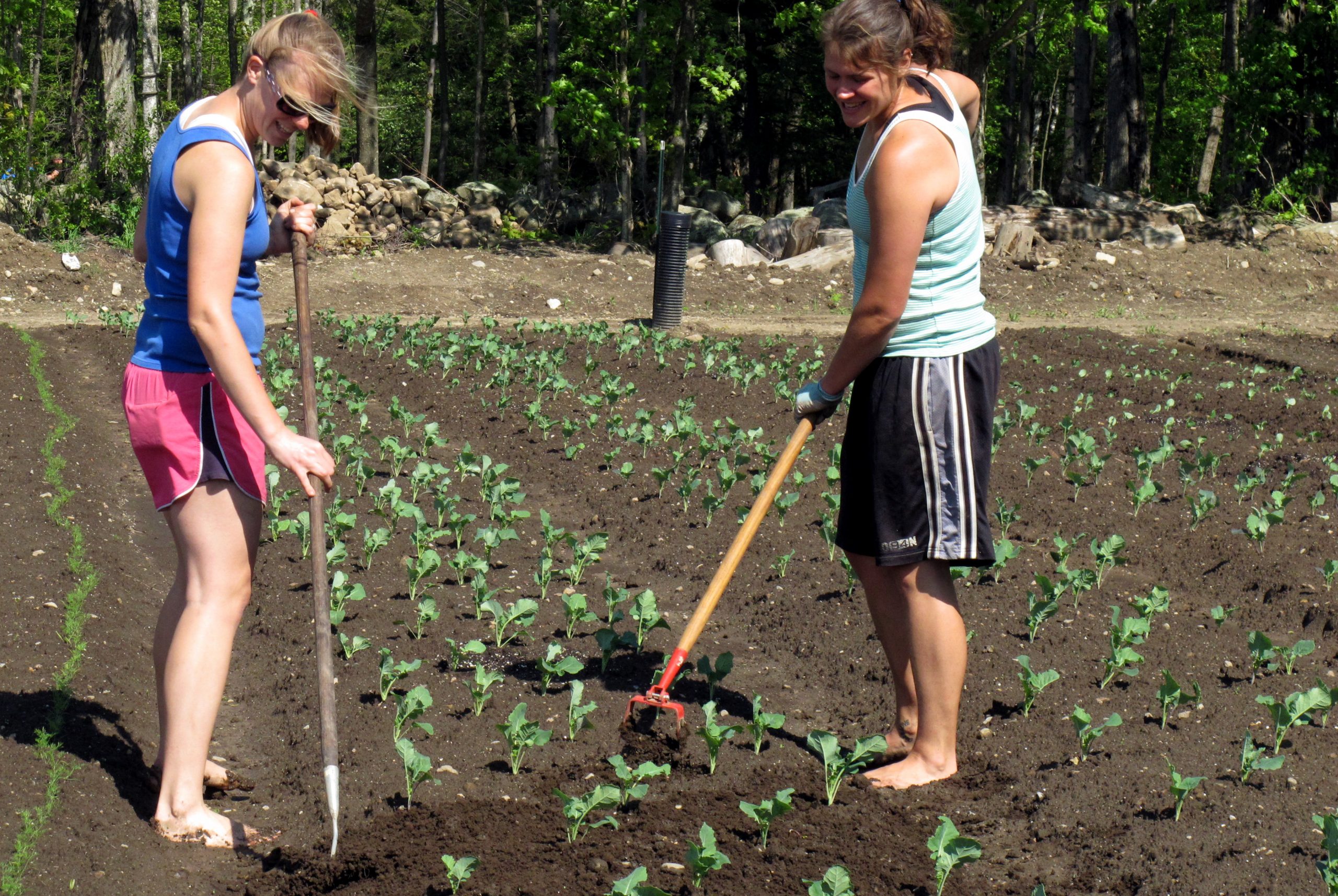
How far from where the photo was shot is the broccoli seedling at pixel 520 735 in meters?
3.29

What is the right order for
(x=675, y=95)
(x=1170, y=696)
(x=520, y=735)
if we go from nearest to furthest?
(x=520, y=735) < (x=1170, y=696) < (x=675, y=95)

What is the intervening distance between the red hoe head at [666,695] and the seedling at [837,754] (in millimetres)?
371

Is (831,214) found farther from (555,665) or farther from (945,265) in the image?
(945,265)

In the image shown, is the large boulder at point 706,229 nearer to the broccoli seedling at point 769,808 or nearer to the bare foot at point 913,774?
the bare foot at point 913,774

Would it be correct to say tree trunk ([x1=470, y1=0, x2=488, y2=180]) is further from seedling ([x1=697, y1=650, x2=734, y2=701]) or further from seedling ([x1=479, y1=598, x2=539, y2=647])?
seedling ([x1=697, y1=650, x2=734, y2=701])

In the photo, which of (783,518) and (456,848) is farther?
(783,518)

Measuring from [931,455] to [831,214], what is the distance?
1694 cm

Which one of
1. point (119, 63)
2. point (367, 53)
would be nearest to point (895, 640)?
Answer: point (119, 63)

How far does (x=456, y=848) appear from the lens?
9.74 feet

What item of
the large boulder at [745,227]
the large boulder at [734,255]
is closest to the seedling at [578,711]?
the large boulder at [734,255]

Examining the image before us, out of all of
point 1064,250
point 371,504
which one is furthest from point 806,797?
point 1064,250

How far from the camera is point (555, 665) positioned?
3848 millimetres

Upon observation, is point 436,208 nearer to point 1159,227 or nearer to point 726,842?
point 1159,227

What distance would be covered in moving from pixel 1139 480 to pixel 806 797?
3.90 m
